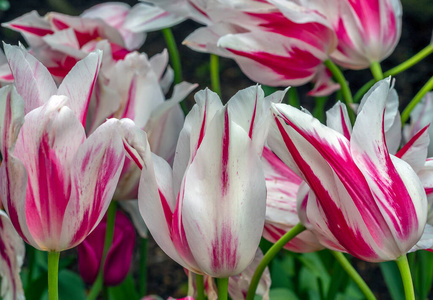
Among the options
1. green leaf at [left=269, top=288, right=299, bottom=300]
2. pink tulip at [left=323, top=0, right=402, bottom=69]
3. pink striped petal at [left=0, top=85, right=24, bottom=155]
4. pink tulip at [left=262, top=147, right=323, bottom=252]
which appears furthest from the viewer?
green leaf at [left=269, top=288, right=299, bottom=300]

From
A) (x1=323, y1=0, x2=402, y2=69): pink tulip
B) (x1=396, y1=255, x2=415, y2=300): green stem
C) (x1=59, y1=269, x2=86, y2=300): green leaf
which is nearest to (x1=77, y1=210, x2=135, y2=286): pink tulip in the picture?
(x1=59, y1=269, x2=86, y2=300): green leaf

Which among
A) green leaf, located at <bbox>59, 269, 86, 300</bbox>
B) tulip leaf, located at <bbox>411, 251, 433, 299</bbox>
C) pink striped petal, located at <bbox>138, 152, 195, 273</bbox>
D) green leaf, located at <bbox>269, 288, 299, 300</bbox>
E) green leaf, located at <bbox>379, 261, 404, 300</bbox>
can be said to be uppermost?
pink striped petal, located at <bbox>138, 152, 195, 273</bbox>

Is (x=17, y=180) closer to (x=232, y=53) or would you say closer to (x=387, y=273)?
(x=232, y=53)

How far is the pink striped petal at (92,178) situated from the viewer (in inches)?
16.9

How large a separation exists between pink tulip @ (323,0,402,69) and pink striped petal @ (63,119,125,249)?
0.27 m

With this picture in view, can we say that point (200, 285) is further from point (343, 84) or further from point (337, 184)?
point (343, 84)

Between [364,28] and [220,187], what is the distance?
293 mm

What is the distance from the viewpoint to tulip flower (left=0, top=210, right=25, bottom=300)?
1.59 ft

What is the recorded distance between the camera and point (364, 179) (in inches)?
16.5

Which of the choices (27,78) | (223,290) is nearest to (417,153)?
(223,290)

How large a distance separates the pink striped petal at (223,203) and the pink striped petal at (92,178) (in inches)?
2.1

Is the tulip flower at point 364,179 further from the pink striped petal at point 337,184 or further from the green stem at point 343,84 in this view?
the green stem at point 343,84

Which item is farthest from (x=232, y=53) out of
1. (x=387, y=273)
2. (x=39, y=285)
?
(x=387, y=273)

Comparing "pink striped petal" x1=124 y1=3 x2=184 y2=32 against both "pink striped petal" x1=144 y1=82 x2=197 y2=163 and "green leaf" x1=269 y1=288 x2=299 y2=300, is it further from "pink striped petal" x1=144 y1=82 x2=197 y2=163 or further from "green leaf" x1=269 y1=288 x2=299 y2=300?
"green leaf" x1=269 y1=288 x2=299 y2=300
